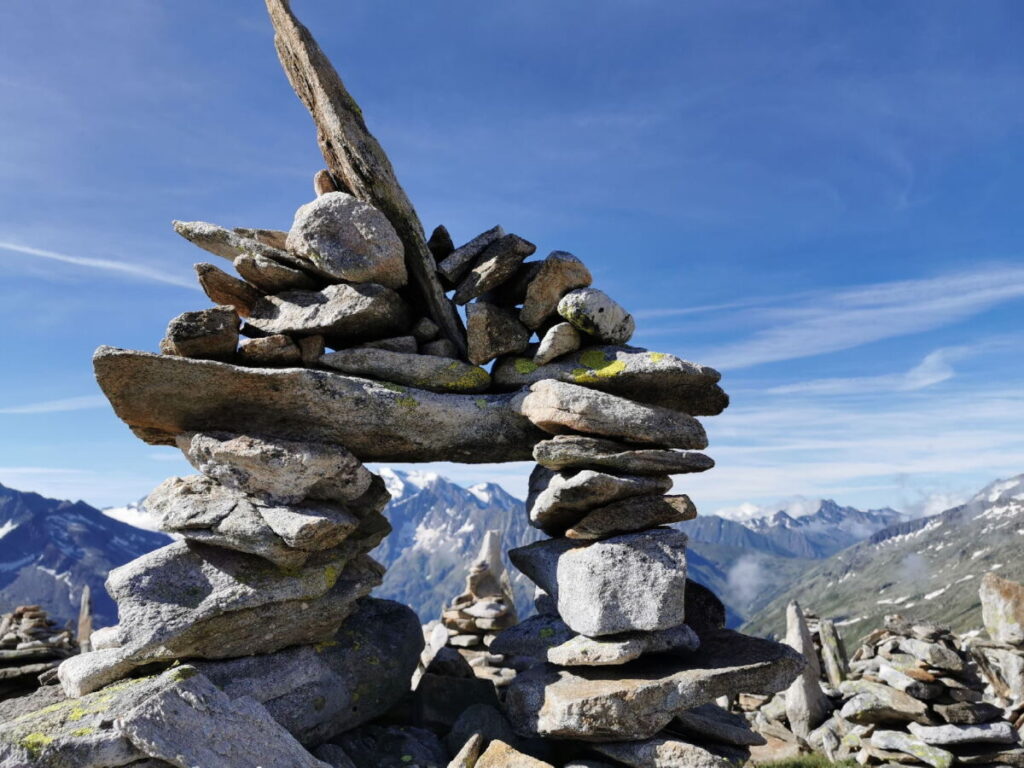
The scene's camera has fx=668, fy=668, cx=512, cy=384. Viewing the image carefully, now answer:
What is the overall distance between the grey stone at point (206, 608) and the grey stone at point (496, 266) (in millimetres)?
5993

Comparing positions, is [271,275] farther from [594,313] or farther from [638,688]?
[638,688]

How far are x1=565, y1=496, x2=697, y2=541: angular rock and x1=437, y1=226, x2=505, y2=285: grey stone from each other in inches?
228

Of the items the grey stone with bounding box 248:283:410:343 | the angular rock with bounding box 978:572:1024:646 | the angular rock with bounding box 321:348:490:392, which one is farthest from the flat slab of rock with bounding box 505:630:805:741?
the angular rock with bounding box 978:572:1024:646

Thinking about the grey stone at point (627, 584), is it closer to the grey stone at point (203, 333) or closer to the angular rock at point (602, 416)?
the angular rock at point (602, 416)

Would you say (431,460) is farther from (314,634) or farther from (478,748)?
(478,748)

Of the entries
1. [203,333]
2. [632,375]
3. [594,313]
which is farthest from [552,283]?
[203,333]

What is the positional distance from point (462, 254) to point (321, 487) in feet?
18.4

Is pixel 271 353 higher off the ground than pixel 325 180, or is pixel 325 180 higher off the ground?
pixel 325 180

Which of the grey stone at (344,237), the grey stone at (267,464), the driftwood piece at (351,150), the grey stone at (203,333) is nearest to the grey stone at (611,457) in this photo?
the driftwood piece at (351,150)

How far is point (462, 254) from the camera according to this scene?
A: 14281 millimetres

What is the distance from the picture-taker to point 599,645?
11711mm

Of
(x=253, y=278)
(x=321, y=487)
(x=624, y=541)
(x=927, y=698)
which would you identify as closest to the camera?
(x=624, y=541)

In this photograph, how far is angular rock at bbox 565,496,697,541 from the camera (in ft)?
40.1

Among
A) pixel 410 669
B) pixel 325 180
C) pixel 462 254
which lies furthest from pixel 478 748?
pixel 325 180
